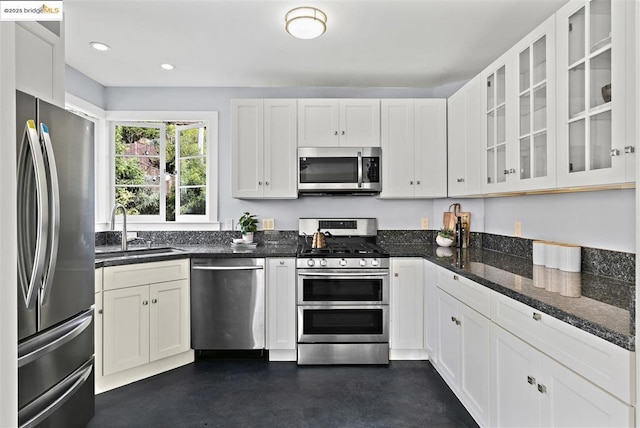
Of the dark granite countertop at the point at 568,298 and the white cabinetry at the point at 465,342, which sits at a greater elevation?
the dark granite countertop at the point at 568,298

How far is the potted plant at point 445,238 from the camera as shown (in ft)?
10.4

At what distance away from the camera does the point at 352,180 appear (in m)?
3.14

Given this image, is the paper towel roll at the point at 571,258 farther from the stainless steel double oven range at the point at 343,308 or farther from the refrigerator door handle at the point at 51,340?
the refrigerator door handle at the point at 51,340

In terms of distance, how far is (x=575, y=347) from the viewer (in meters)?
1.18

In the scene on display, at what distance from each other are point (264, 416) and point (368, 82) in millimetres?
2917

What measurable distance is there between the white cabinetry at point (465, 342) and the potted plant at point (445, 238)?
2.30 ft

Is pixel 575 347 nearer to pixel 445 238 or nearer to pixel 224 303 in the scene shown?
pixel 445 238

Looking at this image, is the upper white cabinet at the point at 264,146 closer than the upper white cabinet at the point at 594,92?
No

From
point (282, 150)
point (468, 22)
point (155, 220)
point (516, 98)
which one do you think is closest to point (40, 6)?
point (282, 150)

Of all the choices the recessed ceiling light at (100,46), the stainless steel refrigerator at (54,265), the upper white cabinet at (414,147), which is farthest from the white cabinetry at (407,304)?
the recessed ceiling light at (100,46)

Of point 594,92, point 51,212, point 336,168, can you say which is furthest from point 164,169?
point 594,92

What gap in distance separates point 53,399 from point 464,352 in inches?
85.2

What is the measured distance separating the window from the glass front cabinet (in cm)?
259

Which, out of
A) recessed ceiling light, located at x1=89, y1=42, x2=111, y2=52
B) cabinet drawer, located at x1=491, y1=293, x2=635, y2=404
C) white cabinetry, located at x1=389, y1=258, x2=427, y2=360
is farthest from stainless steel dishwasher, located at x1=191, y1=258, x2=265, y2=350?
cabinet drawer, located at x1=491, y1=293, x2=635, y2=404
